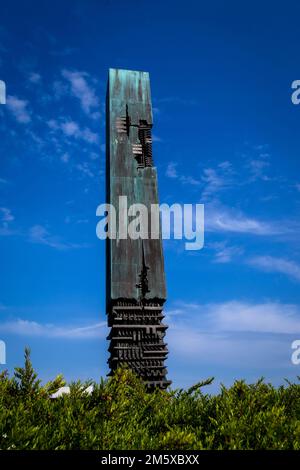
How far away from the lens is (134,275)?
7.54 metres

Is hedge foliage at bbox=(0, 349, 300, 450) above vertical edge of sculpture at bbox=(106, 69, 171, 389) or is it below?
below

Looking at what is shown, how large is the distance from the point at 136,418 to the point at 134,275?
4019mm

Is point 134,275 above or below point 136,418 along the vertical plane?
above

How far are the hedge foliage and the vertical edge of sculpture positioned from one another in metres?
3.23

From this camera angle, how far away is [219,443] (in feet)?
10.1

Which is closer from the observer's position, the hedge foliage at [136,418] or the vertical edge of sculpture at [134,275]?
the hedge foliage at [136,418]

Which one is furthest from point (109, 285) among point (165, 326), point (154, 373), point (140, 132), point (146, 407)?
point (146, 407)

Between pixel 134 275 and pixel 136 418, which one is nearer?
pixel 136 418

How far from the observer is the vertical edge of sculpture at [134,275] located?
734 centimetres

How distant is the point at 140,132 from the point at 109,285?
10.7 ft

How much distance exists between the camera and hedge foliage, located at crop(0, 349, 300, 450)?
9.49ft

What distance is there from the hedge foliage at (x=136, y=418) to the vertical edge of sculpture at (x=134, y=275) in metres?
3.23
